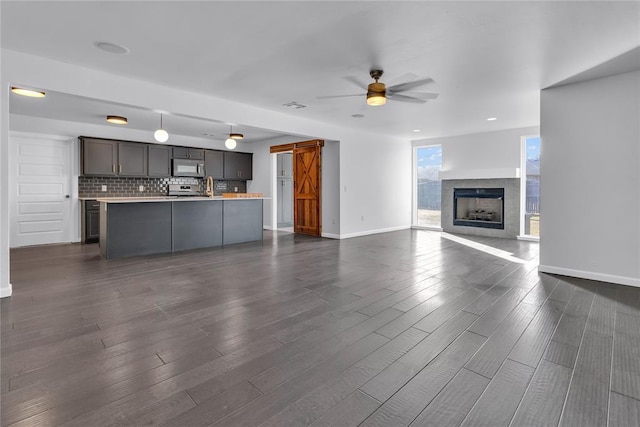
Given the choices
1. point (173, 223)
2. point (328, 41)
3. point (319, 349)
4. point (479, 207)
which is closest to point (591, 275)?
point (319, 349)

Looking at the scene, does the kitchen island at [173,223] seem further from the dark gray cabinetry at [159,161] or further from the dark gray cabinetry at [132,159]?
the dark gray cabinetry at [159,161]

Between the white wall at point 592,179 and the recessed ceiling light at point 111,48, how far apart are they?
5.03m

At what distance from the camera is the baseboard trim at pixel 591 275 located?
11.9 feet

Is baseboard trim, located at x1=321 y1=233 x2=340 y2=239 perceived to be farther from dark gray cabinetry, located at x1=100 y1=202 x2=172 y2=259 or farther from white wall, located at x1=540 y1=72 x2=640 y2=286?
white wall, located at x1=540 y1=72 x2=640 y2=286

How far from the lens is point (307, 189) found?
8.16 meters

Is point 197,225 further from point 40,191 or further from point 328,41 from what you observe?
point 328,41

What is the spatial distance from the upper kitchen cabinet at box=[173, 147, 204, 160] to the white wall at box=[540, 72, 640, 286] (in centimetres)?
758

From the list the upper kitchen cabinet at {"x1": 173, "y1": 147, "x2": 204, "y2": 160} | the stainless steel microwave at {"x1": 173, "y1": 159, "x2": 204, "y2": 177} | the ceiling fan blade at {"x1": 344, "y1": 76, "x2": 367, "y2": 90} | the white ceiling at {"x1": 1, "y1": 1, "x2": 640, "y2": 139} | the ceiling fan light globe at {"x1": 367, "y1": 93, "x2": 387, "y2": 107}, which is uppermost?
the ceiling fan blade at {"x1": 344, "y1": 76, "x2": 367, "y2": 90}

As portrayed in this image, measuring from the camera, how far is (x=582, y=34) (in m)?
2.88

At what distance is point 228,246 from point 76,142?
4.10 meters

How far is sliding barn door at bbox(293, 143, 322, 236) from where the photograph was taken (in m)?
7.82

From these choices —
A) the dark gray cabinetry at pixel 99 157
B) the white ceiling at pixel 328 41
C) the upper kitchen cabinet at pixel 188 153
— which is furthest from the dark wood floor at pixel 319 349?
the upper kitchen cabinet at pixel 188 153

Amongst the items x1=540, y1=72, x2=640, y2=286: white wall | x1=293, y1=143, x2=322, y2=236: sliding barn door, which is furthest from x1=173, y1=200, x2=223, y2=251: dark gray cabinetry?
x1=540, y1=72, x2=640, y2=286: white wall

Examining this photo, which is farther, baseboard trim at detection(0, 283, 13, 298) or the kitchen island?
the kitchen island
